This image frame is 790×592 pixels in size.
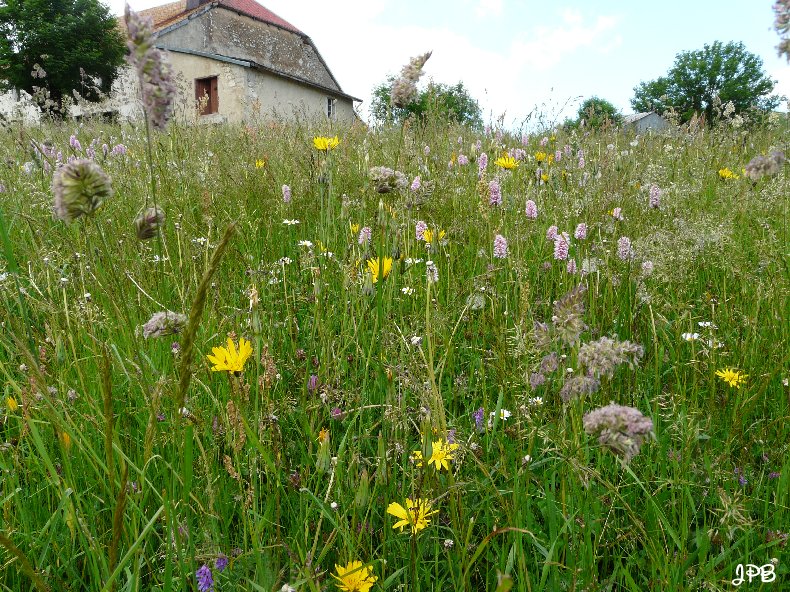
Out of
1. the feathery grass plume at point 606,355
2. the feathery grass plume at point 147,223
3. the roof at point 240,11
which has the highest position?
the roof at point 240,11

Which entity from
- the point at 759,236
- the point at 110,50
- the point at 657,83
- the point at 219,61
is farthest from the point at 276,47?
the point at 657,83

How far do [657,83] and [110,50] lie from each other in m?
42.6

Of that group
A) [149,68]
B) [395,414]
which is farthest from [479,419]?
[149,68]

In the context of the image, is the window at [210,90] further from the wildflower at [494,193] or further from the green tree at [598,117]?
the wildflower at [494,193]

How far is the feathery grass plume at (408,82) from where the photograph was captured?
142 centimetres

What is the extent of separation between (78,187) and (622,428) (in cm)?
78

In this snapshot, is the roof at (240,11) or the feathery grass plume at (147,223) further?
the roof at (240,11)

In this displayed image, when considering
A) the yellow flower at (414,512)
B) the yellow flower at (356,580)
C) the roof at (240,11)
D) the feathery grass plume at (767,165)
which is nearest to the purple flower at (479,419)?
the yellow flower at (414,512)

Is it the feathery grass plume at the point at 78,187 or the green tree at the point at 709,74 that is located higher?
the green tree at the point at 709,74

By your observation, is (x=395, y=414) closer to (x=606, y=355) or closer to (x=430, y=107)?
(x=606, y=355)

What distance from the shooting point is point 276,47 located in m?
30.0

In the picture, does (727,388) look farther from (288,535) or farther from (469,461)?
(288,535)

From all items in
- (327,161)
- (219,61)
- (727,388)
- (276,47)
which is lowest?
(727,388)

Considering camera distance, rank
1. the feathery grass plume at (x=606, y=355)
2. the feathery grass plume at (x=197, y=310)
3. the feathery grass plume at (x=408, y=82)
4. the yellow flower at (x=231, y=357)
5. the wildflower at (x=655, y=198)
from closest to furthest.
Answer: the feathery grass plume at (x=197, y=310) < the feathery grass plume at (x=606, y=355) < the yellow flower at (x=231, y=357) < the feathery grass plume at (x=408, y=82) < the wildflower at (x=655, y=198)
